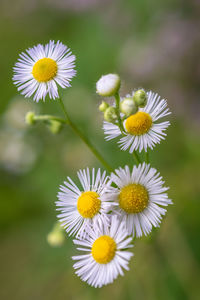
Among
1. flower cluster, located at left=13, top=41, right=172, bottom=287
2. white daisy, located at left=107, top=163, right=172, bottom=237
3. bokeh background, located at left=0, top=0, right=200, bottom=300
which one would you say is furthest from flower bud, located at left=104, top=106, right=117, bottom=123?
bokeh background, located at left=0, top=0, right=200, bottom=300

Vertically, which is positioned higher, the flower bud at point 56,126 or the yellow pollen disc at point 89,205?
the flower bud at point 56,126

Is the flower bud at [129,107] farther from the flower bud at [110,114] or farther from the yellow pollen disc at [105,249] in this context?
the yellow pollen disc at [105,249]

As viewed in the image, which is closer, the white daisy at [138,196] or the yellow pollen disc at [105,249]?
the yellow pollen disc at [105,249]

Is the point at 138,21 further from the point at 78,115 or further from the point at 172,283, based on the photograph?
the point at 172,283

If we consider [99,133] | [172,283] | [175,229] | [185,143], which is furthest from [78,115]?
[172,283]

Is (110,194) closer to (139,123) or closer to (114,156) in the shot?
(139,123)

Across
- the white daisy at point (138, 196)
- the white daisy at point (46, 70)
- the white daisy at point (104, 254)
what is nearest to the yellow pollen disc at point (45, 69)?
the white daisy at point (46, 70)
